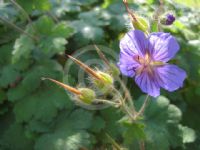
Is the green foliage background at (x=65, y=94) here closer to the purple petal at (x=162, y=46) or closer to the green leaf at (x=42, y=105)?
the green leaf at (x=42, y=105)

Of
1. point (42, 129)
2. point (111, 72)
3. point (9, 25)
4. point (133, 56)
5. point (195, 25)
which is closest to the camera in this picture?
point (133, 56)

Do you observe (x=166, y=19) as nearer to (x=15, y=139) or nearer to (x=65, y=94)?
(x=65, y=94)

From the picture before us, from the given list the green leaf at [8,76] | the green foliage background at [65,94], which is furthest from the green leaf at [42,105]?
the green leaf at [8,76]

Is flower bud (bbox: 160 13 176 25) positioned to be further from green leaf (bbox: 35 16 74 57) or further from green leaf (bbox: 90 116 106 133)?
green leaf (bbox: 35 16 74 57)

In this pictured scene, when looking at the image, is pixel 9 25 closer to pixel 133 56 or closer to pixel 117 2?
pixel 117 2

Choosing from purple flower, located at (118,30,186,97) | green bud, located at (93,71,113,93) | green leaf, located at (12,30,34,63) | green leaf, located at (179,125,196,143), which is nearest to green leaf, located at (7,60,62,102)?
green leaf, located at (12,30,34,63)

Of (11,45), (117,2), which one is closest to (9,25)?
(11,45)

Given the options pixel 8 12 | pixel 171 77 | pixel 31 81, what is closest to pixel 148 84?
pixel 171 77
